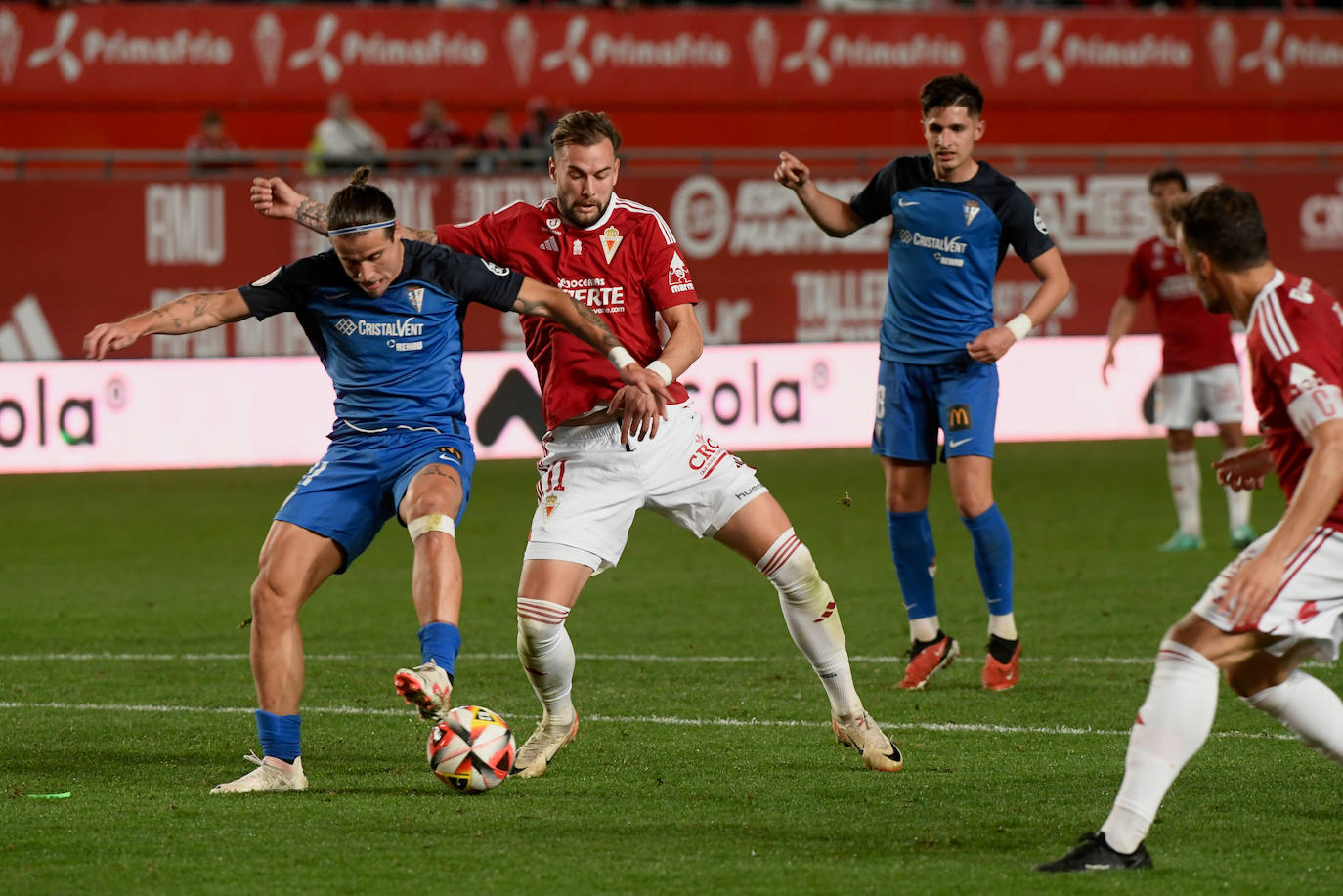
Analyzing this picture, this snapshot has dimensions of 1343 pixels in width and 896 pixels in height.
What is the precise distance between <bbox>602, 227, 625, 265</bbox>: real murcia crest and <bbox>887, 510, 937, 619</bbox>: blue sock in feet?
7.74

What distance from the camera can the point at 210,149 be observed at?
19812 millimetres

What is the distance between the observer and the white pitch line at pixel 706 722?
672 cm

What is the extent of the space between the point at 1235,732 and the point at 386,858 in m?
3.29

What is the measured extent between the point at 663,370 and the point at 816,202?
6.61ft

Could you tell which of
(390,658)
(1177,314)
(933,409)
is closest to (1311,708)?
(933,409)

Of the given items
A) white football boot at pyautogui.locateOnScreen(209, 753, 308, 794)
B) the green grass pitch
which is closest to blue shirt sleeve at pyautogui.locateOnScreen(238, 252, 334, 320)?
white football boot at pyautogui.locateOnScreen(209, 753, 308, 794)

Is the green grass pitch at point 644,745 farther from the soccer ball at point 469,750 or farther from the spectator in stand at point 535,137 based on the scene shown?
the spectator in stand at point 535,137

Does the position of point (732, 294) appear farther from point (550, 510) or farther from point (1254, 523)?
point (550, 510)

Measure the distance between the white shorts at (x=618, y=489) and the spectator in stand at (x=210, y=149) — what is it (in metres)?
14.3

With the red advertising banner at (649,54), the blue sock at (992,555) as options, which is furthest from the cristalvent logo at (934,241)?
the red advertising banner at (649,54)

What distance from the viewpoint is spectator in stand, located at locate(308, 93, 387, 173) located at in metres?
19.9

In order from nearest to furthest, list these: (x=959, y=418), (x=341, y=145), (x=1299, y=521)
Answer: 1. (x=1299, y=521)
2. (x=959, y=418)
3. (x=341, y=145)

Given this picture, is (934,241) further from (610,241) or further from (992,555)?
(610,241)

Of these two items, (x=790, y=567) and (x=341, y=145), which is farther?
(x=341, y=145)
